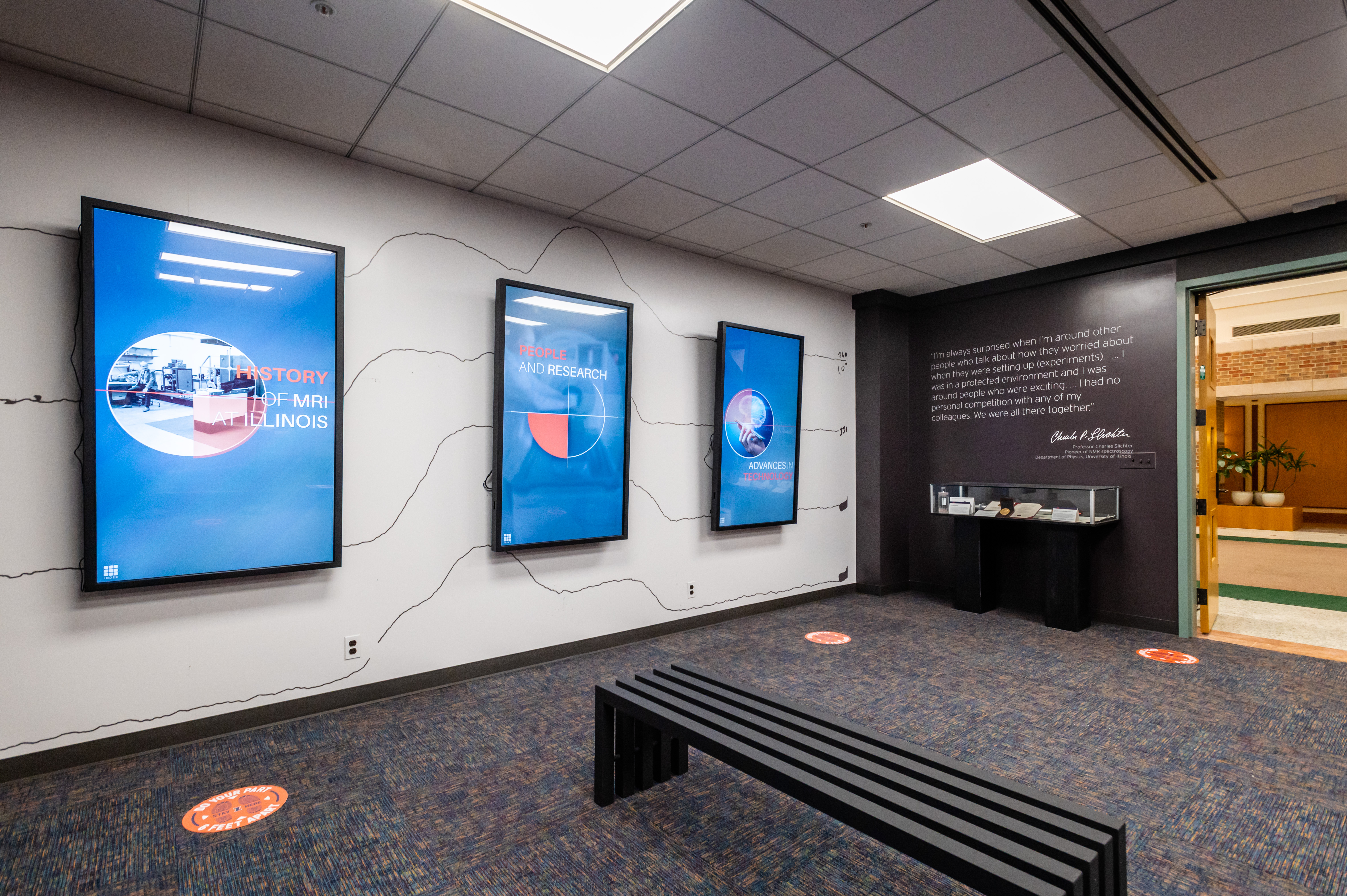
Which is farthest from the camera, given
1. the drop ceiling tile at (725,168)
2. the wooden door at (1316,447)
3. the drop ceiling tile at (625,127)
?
the wooden door at (1316,447)

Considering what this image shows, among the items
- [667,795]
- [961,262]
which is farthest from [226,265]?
[961,262]

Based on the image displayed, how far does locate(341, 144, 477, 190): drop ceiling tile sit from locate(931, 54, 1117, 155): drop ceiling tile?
230 cm

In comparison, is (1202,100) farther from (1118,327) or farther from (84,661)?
(84,661)

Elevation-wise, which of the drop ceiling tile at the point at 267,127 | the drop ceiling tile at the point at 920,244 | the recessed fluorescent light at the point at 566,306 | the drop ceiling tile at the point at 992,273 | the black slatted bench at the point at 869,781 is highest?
the drop ceiling tile at the point at 267,127

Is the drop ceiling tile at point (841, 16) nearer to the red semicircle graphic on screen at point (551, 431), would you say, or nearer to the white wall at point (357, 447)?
the white wall at point (357, 447)

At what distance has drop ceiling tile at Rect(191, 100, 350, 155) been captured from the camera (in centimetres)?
266

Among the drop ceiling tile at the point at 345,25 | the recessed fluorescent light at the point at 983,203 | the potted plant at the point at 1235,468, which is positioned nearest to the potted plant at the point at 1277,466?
the potted plant at the point at 1235,468

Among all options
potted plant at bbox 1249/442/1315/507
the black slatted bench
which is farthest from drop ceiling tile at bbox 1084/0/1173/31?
potted plant at bbox 1249/442/1315/507

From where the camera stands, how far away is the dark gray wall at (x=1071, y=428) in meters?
4.35

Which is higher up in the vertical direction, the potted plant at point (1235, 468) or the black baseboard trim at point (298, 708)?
the potted plant at point (1235, 468)

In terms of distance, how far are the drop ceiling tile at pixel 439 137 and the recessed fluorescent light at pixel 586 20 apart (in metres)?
0.62

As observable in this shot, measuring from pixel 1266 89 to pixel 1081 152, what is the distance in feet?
2.11

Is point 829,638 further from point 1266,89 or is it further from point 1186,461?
point 1266,89

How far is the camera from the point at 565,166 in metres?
3.16
